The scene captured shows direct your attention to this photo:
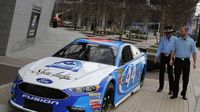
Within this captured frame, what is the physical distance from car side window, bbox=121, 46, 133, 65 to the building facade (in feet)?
21.8

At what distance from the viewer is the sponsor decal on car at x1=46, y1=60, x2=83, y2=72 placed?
6863 mm

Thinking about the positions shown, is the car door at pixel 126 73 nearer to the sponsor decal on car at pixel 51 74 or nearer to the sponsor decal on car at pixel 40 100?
the sponsor decal on car at pixel 51 74

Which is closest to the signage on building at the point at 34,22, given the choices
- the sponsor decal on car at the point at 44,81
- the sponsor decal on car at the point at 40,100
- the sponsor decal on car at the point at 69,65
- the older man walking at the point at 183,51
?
the older man walking at the point at 183,51

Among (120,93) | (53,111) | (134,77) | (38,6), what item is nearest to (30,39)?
(38,6)

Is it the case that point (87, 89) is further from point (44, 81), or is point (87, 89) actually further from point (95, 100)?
point (44, 81)

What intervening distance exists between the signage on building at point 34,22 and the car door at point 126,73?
29.2 feet

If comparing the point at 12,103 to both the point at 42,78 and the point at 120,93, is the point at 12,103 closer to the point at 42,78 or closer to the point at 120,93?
the point at 42,78

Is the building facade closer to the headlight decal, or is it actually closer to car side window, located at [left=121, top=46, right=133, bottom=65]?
car side window, located at [left=121, top=46, right=133, bottom=65]

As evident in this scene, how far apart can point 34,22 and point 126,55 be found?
9.94 meters

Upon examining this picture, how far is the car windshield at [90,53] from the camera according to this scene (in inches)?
308

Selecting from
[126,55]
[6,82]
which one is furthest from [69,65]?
[6,82]

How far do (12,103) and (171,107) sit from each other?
3.93 m

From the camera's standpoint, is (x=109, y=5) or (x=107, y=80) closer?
(x=107, y=80)

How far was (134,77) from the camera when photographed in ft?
29.9
